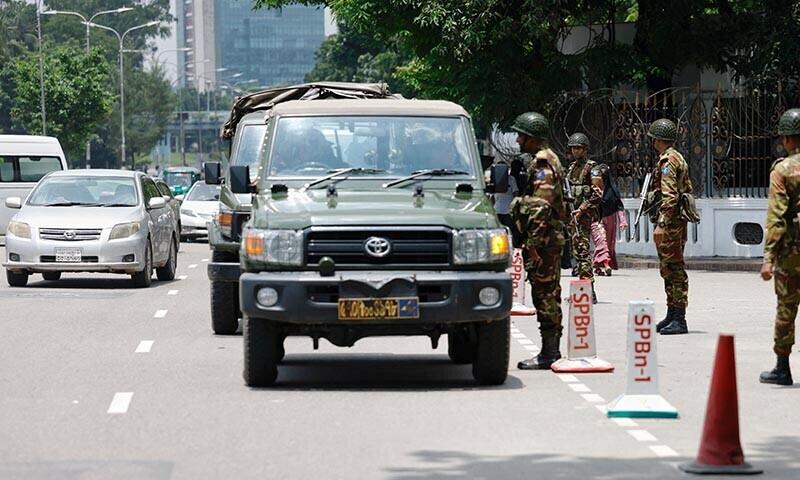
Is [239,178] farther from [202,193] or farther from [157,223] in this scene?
[202,193]

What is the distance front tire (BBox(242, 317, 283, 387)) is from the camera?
1238 centimetres

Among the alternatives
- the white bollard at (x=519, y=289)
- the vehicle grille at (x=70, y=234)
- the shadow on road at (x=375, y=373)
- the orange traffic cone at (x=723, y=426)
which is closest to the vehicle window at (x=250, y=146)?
the shadow on road at (x=375, y=373)

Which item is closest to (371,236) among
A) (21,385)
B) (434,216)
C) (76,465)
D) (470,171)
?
(434,216)

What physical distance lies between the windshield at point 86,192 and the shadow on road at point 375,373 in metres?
10.1

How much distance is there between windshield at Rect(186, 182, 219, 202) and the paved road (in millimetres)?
22130

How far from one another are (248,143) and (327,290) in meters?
5.67

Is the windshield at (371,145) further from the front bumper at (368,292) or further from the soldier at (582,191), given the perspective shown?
the soldier at (582,191)

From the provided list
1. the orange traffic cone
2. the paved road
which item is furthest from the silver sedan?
the orange traffic cone

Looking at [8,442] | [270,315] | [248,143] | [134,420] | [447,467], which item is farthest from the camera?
[248,143]

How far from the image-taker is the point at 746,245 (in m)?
29.8

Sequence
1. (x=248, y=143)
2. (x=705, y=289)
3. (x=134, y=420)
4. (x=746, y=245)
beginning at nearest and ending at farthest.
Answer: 1. (x=134, y=420)
2. (x=248, y=143)
3. (x=705, y=289)
4. (x=746, y=245)

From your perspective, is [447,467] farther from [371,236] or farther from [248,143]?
[248,143]

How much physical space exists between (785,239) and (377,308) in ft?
9.61

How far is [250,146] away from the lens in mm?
17453
